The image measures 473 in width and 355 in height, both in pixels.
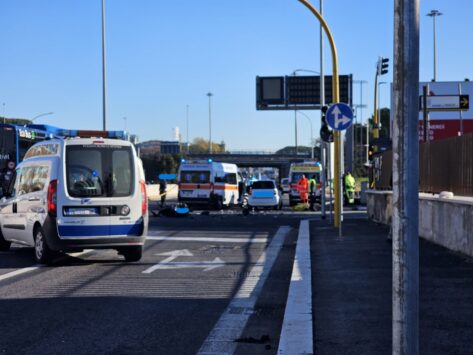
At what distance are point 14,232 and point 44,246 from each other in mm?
1847

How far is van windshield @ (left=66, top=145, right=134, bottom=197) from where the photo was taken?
11.0m

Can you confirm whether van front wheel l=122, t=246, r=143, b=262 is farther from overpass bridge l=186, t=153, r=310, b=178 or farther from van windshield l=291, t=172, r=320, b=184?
overpass bridge l=186, t=153, r=310, b=178

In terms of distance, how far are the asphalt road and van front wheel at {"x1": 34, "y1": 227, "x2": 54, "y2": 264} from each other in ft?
0.64

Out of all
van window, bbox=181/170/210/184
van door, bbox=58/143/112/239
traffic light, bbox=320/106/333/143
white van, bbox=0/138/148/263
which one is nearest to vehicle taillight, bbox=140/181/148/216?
white van, bbox=0/138/148/263

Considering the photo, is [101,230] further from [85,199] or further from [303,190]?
[303,190]

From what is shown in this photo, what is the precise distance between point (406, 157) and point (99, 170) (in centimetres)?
859

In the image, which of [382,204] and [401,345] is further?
[382,204]

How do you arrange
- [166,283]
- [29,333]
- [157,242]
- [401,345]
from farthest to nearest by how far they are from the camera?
1. [157,242]
2. [166,283]
3. [29,333]
4. [401,345]

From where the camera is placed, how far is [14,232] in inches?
496

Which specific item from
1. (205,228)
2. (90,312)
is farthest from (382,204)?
(90,312)

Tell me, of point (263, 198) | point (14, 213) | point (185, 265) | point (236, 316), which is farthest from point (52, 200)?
point (263, 198)

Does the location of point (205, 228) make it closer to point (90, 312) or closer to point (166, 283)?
point (166, 283)

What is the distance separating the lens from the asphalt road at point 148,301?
19.7 ft

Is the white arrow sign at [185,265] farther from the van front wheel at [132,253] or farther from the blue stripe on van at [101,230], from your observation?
the blue stripe on van at [101,230]
